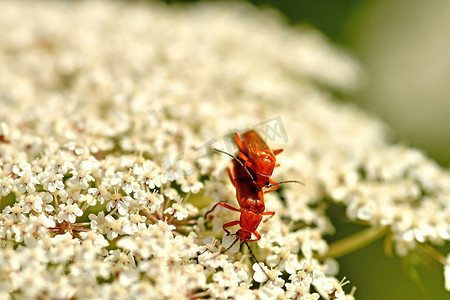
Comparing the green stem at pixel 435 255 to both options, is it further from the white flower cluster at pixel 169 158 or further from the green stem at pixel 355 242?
the green stem at pixel 355 242

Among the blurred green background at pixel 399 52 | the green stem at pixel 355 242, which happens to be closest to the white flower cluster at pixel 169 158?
the green stem at pixel 355 242

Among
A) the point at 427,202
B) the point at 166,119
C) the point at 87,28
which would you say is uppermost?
the point at 427,202

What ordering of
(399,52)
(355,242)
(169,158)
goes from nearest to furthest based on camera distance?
(169,158) → (355,242) → (399,52)

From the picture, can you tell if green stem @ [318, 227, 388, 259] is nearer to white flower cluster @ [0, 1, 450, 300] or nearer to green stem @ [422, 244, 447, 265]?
white flower cluster @ [0, 1, 450, 300]

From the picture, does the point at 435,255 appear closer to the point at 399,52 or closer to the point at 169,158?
the point at 169,158

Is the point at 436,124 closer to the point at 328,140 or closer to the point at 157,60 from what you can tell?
the point at 328,140

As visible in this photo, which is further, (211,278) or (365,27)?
(365,27)

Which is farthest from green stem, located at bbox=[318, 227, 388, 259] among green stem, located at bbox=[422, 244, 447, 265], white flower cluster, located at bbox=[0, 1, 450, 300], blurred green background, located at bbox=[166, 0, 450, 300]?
blurred green background, located at bbox=[166, 0, 450, 300]

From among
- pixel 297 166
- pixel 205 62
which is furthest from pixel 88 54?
pixel 297 166

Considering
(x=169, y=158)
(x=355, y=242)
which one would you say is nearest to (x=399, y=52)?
(x=355, y=242)
